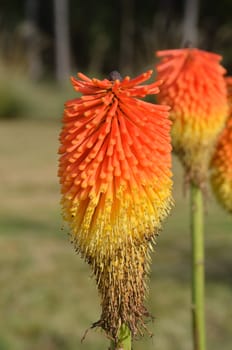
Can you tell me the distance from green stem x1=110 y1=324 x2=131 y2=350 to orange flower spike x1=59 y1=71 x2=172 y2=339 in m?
0.16

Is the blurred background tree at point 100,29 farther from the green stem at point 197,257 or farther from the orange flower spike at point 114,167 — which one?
the orange flower spike at point 114,167

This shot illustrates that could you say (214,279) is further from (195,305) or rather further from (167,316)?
(195,305)

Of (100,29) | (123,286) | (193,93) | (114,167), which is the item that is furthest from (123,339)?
(100,29)

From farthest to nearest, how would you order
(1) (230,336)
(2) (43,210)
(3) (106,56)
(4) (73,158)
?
(3) (106,56), (2) (43,210), (1) (230,336), (4) (73,158)

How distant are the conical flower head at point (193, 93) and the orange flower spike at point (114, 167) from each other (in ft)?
3.24

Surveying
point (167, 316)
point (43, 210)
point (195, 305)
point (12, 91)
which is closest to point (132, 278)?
point (195, 305)

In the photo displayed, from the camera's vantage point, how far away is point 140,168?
1.75m

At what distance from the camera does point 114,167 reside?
68.1 inches

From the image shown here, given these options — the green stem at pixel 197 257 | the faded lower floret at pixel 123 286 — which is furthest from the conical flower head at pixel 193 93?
the faded lower floret at pixel 123 286

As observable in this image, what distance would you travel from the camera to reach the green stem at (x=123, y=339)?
1897 mm

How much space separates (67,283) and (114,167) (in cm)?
535

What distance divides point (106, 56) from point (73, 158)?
2245cm

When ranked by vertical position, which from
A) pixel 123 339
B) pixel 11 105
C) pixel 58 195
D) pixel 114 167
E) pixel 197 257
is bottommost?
pixel 58 195

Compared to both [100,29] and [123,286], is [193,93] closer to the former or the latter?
[123,286]
